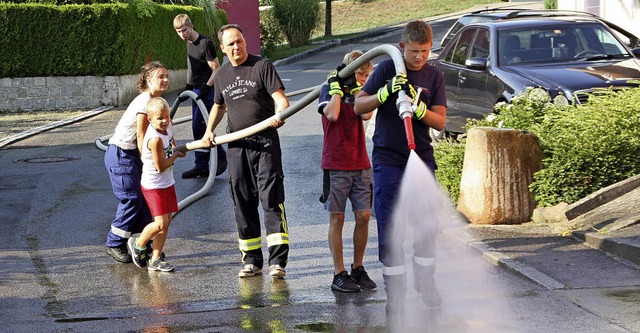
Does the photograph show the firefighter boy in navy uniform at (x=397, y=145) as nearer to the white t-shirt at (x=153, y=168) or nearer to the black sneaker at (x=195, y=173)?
the white t-shirt at (x=153, y=168)

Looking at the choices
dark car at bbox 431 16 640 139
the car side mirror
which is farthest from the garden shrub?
the car side mirror

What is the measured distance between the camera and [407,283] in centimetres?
791

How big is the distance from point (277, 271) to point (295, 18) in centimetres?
3460

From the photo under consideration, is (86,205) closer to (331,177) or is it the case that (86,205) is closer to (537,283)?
(331,177)

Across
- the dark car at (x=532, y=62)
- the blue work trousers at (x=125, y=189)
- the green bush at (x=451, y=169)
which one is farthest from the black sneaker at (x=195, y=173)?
the blue work trousers at (x=125, y=189)

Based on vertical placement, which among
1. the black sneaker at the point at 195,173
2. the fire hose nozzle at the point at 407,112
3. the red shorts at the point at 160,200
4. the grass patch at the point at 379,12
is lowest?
the grass patch at the point at 379,12

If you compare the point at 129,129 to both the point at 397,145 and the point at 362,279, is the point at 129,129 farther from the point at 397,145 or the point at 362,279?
the point at 397,145

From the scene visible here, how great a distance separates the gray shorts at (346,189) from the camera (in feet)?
26.3

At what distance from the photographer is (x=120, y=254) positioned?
9344 millimetres

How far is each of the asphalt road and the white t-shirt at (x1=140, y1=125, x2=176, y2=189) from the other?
71 cm

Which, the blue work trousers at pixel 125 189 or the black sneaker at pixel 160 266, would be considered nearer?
the black sneaker at pixel 160 266

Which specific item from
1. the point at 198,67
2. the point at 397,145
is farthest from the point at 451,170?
the point at 397,145

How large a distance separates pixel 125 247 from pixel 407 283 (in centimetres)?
273

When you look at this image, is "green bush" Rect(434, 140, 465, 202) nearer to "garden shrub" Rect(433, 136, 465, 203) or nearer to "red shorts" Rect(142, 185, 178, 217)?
"garden shrub" Rect(433, 136, 465, 203)
